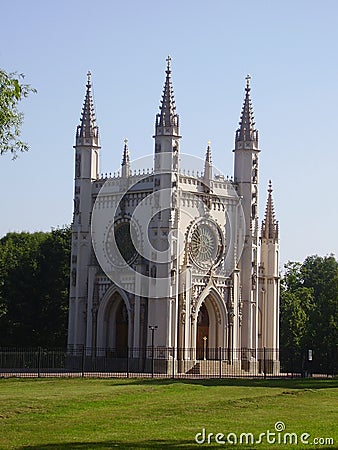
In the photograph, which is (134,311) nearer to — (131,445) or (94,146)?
(94,146)

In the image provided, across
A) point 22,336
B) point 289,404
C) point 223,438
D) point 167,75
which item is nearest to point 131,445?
point 223,438

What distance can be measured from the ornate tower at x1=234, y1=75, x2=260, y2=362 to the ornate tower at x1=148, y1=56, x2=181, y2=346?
671cm

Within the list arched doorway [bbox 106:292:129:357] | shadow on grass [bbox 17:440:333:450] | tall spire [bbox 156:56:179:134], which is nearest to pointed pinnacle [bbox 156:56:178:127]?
tall spire [bbox 156:56:179:134]

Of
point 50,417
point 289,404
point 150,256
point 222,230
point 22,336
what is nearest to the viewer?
point 50,417

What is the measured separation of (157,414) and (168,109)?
116ft

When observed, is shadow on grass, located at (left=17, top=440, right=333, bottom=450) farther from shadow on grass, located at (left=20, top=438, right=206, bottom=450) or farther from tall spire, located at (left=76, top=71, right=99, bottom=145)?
tall spire, located at (left=76, top=71, right=99, bottom=145)

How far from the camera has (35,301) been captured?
7350 cm

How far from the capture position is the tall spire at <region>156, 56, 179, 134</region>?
6256 cm

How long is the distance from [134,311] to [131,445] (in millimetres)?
38740

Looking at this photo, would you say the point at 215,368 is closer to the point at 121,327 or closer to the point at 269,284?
the point at 121,327

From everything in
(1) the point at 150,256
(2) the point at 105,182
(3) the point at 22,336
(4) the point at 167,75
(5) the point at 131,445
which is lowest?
(5) the point at 131,445

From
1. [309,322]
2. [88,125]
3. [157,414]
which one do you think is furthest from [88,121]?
[157,414]

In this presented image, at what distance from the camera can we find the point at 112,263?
64250mm

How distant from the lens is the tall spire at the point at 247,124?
68000 millimetres
